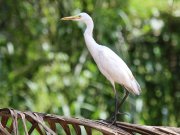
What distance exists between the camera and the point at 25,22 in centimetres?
287

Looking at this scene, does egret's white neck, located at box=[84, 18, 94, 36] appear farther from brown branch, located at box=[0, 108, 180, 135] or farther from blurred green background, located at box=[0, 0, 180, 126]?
blurred green background, located at box=[0, 0, 180, 126]

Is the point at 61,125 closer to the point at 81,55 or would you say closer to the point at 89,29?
the point at 89,29

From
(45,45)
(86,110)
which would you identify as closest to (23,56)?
(45,45)

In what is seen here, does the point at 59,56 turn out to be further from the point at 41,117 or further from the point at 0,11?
the point at 41,117

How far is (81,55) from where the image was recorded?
284cm

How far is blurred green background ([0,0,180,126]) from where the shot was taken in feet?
9.00

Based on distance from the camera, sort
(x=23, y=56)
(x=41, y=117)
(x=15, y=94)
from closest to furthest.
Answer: (x=41, y=117), (x=15, y=94), (x=23, y=56)

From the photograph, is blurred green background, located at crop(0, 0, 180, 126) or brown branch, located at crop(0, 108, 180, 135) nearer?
brown branch, located at crop(0, 108, 180, 135)

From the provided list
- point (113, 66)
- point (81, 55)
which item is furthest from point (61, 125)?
point (81, 55)

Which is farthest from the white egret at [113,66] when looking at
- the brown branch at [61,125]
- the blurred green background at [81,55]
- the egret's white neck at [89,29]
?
the blurred green background at [81,55]

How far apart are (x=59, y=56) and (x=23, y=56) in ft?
0.58

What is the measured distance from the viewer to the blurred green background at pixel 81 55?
108 inches

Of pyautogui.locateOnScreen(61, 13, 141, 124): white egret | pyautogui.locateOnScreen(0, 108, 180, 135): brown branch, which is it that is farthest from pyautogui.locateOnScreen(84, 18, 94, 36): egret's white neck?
pyautogui.locateOnScreen(0, 108, 180, 135): brown branch

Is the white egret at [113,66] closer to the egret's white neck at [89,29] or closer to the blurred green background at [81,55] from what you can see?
the egret's white neck at [89,29]
